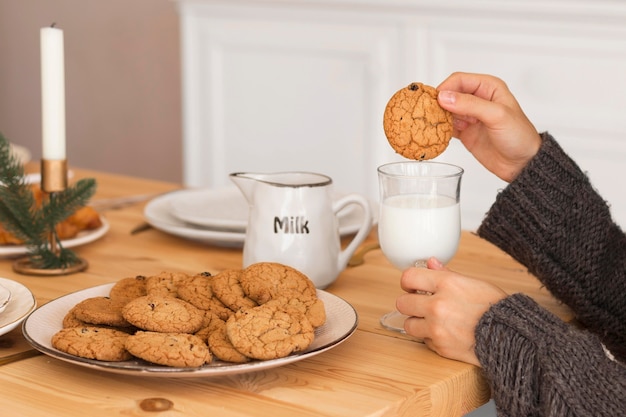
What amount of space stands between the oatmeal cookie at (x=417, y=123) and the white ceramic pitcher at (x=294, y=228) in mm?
170

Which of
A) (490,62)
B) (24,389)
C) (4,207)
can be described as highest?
(490,62)

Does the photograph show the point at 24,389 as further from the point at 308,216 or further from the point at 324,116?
the point at 324,116

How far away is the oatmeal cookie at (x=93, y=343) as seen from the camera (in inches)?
35.0

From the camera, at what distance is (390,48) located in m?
2.68

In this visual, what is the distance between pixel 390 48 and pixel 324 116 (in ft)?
0.98

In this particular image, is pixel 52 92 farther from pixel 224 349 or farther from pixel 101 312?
pixel 224 349

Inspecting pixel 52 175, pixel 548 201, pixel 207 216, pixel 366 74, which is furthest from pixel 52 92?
pixel 366 74

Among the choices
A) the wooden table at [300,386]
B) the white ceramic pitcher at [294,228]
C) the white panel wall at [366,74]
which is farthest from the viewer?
the white panel wall at [366,74]

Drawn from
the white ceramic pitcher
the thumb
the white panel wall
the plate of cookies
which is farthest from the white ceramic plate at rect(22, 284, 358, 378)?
the white panel wall

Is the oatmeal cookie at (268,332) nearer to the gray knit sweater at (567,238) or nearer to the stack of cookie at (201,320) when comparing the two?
the stack of cookie at (201,320)

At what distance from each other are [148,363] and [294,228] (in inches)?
13.6

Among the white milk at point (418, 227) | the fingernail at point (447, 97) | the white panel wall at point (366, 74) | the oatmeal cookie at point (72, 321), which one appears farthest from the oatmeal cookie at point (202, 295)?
the white panel wall at point (366, 74)

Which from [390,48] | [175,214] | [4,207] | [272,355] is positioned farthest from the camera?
[390,48]

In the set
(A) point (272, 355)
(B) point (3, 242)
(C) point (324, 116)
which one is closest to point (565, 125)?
(C) point (324, 116)
